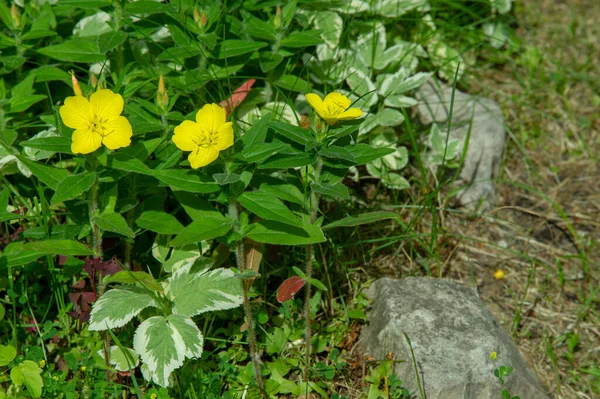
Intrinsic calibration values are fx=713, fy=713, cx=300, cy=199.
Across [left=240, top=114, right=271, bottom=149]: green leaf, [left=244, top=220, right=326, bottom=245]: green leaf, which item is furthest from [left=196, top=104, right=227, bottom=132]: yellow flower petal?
[left=244, top=220, right=326, bottom=245]: green leaf

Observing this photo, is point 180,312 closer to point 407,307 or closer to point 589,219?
point 407,307

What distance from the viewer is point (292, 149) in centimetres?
227

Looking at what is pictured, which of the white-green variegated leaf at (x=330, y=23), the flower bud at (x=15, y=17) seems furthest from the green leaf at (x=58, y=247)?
the white-green variegated leaf at (x=330, y=23)

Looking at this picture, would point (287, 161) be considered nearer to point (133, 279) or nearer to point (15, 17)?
point (133, 279)

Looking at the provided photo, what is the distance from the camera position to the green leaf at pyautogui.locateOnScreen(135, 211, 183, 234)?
2.42 meters

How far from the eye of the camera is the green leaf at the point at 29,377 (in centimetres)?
233

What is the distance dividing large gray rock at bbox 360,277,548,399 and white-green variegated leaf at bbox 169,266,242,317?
2.10ft

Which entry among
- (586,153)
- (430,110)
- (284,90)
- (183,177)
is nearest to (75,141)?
→ (183,177)

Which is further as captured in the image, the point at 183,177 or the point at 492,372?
the point at 492,372

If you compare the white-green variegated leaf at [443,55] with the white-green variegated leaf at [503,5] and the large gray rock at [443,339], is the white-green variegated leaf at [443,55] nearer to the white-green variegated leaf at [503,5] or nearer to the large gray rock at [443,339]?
the white-green variegated leaf at [503,5]

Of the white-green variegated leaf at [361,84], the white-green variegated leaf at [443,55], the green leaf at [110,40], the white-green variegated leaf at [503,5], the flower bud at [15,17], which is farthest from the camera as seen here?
the white-green variegated leaf at [503,5]

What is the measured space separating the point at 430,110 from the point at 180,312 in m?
1.74

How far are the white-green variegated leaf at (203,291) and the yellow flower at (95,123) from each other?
1.79 ft

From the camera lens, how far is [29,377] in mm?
2348
